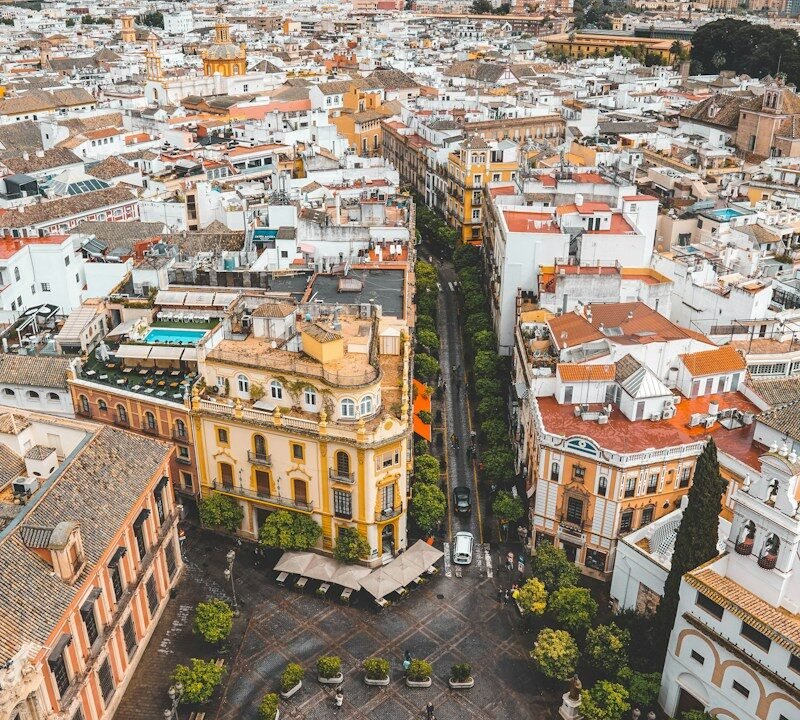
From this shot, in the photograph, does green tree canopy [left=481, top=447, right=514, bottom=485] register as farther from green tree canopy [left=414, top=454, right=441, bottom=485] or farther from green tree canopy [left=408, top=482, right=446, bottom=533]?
green tree canopy [left=408, top=482, right=446, bottom=533]

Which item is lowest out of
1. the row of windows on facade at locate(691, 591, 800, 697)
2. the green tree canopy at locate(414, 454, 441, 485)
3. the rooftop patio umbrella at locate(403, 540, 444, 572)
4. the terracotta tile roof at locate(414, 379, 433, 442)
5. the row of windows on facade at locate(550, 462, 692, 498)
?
the rooftop patio umbrella at locate(403, 540, 444, 572)

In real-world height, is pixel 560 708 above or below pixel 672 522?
below

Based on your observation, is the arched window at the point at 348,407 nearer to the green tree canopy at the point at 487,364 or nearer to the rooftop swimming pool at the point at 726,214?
the green tree canopy at the point at 487,364

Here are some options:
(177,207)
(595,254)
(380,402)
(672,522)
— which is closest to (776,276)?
(595,254)

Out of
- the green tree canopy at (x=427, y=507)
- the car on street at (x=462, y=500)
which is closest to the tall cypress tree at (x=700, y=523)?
the green tree canopy at (x=427, y=507)

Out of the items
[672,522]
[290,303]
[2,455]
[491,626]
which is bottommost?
[491,626]

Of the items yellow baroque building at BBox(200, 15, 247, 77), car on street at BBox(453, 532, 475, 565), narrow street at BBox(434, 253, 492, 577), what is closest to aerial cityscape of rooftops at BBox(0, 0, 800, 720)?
car on street at BBox(453, 532, 475, 565)

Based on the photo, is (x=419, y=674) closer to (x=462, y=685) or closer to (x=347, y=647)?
(x=462, y=685)

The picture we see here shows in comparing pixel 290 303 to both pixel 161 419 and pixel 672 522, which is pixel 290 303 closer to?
pixel 161 419
